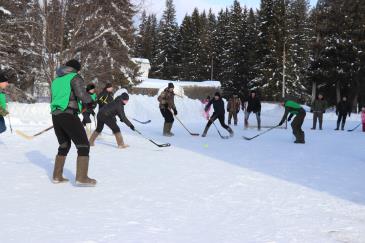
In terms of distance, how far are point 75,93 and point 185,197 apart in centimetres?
191

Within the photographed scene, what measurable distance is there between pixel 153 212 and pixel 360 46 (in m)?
38.1

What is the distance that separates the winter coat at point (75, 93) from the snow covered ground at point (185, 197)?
1.02 metres

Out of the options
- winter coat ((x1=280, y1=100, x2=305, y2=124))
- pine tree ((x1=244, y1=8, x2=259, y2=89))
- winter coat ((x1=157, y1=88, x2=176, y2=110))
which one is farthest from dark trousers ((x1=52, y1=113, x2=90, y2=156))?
pine tree ((x1=244, y1=8, x2=259, y2=89))

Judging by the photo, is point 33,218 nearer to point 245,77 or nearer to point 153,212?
point 153,212

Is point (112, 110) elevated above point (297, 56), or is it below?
below

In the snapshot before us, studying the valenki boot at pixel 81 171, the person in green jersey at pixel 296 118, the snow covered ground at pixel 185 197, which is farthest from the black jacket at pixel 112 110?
the person in green jersey at pixel 296 118

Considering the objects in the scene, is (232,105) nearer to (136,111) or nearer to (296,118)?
(136,111)

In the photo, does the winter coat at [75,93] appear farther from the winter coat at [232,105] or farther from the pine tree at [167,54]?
the pine tree at [167,54]

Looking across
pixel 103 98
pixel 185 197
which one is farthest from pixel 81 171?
pixel 103 98

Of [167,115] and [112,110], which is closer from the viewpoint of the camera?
[112,110]

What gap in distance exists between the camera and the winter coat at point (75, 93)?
5.80m

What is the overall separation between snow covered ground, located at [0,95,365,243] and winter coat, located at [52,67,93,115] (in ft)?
3.35

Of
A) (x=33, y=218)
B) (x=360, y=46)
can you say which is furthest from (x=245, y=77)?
(x=33, y=218)

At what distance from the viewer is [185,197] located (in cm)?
555
